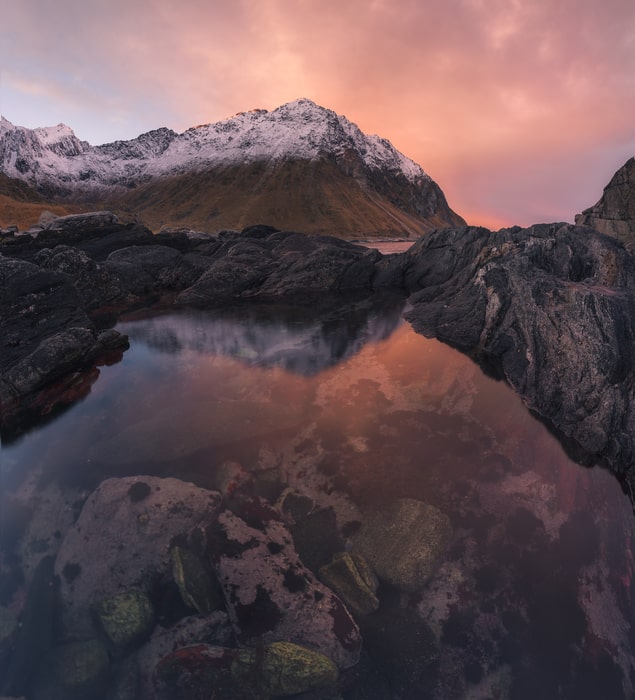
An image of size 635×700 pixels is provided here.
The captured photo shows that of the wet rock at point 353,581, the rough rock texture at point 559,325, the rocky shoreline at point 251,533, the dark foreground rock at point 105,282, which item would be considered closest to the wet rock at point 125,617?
the rocky shoreline at point 251,533

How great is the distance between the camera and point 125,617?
970 centimetres

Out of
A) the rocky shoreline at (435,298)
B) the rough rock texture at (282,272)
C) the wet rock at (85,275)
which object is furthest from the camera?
the rough rock texture at (282,272)

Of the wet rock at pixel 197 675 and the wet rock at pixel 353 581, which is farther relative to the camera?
the wet rock at pixel 353 581

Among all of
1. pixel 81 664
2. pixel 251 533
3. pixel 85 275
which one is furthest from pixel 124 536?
pixel 85 275

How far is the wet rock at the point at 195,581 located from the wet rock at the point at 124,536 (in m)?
0.38

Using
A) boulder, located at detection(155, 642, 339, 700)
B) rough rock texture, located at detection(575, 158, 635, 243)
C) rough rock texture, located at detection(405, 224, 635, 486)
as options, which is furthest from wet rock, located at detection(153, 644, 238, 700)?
rough rock texture, located at detection(575, 158, 635, 243)

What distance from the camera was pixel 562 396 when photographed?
19391mm

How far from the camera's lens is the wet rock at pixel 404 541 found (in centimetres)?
1091

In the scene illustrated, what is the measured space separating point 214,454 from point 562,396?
18327 millimetres

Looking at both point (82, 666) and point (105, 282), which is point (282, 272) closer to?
point (105, 282)

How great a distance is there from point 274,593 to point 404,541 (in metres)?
4.44

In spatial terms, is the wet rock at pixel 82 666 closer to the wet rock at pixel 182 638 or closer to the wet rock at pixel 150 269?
the wet rock at pixel 182 638

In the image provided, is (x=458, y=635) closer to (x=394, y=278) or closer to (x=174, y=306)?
(x=174, y=306)

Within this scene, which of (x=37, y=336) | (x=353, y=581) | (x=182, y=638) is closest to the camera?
(x=182, y=638)
